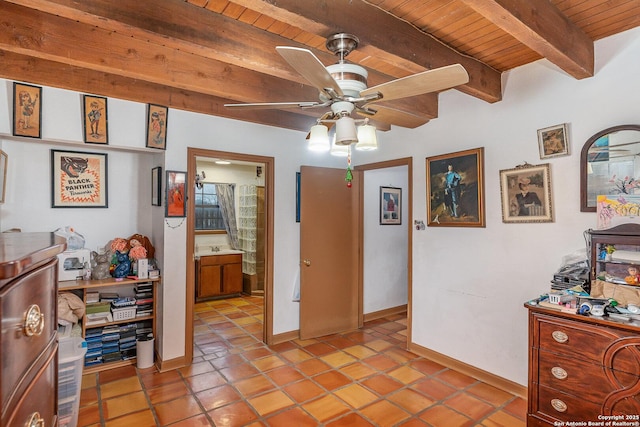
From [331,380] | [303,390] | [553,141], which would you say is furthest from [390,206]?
[303,390]

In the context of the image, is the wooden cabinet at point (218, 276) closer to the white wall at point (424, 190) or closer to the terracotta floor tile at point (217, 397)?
the white wall at point (424, 190)

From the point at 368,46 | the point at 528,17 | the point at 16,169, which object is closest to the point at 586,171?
the point at 528,17

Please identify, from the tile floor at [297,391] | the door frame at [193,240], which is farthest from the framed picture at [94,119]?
the tile floor at [297,391]

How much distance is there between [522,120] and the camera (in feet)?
9.12

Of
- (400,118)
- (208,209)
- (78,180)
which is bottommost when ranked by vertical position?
(208,209)

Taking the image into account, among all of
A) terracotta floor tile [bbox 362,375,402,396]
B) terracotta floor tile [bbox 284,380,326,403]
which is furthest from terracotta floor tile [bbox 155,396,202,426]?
terracotta floor tile [bbox 362,375,402,396]

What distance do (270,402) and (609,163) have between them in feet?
9.81

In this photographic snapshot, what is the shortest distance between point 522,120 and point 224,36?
2.36 metres

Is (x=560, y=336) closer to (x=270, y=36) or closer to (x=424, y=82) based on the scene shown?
(x=424, y=82)

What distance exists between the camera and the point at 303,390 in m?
2.88

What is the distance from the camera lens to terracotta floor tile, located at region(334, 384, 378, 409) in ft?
Result: 8.81

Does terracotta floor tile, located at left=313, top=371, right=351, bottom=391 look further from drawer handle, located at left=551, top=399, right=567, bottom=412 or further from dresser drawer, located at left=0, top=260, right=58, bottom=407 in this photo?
dresser drawer, located at left=0, top=260, right=58, bottom=407

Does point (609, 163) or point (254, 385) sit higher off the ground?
point (609, 163)

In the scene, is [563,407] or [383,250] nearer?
[563,407]
